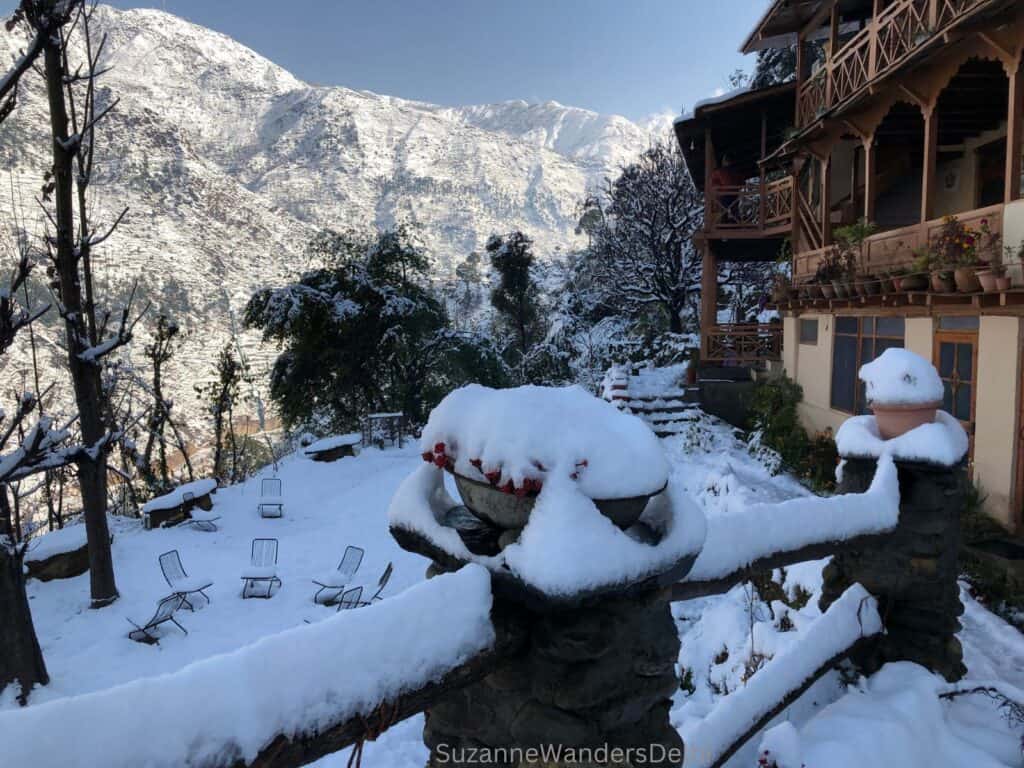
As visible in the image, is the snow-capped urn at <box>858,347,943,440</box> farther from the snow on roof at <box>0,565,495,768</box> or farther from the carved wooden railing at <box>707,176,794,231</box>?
the carved wooden railing at <box>707,176,794,231</box>

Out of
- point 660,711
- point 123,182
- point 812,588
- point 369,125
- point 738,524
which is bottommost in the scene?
point 812,588

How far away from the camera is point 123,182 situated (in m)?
74.4

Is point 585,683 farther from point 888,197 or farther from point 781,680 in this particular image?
point 888,197

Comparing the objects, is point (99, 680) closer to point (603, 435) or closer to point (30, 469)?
point (30, 469)

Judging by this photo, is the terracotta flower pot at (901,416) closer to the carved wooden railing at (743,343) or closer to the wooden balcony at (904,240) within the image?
the wooden balcony at (904,240)

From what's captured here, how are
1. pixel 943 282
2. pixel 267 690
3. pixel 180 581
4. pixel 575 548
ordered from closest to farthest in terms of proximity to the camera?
pixel 267 690, pixel 575 548, pixel 943 282, pixel 180 581

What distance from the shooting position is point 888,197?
13.4 metres

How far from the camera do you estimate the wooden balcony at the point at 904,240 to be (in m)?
7.30

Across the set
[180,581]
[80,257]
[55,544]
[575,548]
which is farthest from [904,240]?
[55,544]

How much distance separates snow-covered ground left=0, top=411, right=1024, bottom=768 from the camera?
282 cm

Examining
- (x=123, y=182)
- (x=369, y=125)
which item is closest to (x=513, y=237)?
(x=123, y=182)

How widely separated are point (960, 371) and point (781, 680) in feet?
21.9

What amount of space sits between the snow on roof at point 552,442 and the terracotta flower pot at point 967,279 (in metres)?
7.22

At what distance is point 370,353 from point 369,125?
549ft
